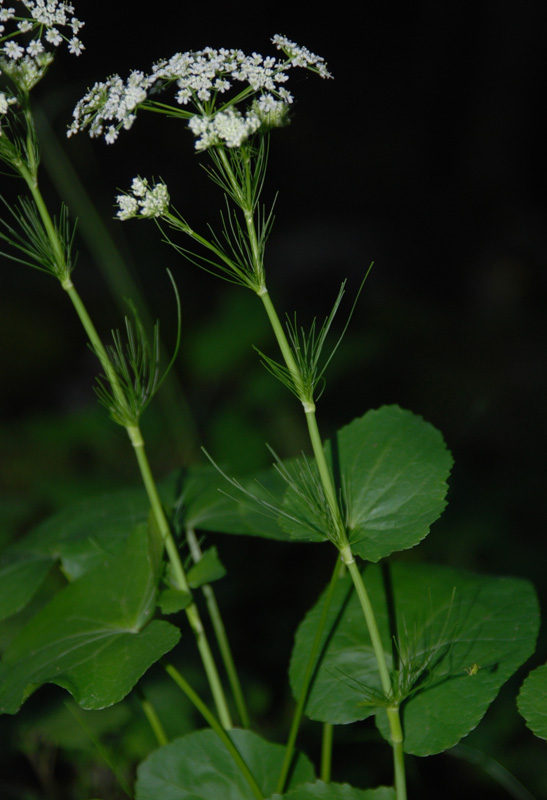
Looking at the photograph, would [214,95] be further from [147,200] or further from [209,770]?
[209,770]

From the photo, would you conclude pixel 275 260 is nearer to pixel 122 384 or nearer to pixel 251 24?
pixel 251 24

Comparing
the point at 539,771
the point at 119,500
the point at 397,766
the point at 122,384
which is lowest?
the point at 539,771

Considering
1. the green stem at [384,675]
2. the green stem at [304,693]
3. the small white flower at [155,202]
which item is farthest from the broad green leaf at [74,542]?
the small white flower at [155,202]

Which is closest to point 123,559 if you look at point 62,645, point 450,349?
point 62,645

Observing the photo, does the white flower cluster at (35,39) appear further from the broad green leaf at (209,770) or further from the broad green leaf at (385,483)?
the broad green leaf at (209,770)

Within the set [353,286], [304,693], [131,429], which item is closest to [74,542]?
[131,429]

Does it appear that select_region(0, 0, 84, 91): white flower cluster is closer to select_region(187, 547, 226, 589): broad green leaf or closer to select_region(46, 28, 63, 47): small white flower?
select_region(46, 28, 63, 47): small white flower
